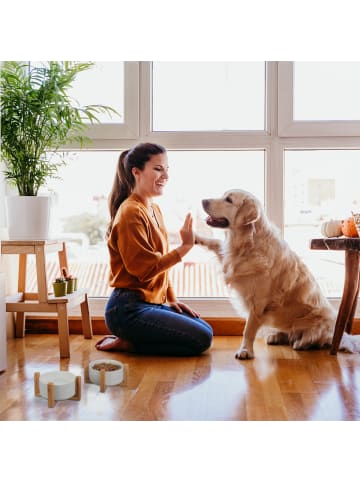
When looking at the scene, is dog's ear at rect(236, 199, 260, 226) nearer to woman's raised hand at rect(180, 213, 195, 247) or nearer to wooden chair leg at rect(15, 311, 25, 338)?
woman's raised hand at rect(180, 213, 195, 247)

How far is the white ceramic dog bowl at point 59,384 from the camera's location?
5.74ft

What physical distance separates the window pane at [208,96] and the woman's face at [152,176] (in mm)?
531

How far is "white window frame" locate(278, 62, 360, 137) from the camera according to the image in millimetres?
2889

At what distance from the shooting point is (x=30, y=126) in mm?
2525

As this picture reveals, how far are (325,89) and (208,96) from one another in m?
0.67

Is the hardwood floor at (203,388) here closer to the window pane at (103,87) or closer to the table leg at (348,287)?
the table leg at (348,287)

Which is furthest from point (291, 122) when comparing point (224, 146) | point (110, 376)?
point (110, 376)

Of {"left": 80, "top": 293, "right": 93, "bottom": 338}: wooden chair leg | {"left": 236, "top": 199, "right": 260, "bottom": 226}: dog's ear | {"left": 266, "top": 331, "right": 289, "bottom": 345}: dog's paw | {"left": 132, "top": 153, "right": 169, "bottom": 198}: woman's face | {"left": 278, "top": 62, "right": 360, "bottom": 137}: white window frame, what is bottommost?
{"left": 266, "top": 331, "right": 289, "bottom": 345}: dog's paw

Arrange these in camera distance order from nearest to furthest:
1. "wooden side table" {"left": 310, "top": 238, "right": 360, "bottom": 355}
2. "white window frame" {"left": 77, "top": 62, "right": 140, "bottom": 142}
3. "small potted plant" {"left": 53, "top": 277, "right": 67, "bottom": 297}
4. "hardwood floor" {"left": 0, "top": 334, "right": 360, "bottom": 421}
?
"hardwood floor" {"left": 0, "top": 334, "right": 360, "bottom": 421}, "wooden side table" {"left": 310, "top": 238, "right": 360, "bottom": 355}, "small potted plant" {"left": 53, "top": 277, "right": 67, "bottom": 297}, "white window frame" {"left": 77, "top": 62, "right": 140, "bottom": 142}

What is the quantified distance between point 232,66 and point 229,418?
2.10 m

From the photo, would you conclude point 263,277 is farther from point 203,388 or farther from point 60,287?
point 60,287

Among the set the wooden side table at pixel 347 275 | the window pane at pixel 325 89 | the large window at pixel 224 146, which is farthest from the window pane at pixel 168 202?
the wooden side table at pixel 347 275

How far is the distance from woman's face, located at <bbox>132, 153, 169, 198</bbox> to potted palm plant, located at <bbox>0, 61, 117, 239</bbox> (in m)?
0.46

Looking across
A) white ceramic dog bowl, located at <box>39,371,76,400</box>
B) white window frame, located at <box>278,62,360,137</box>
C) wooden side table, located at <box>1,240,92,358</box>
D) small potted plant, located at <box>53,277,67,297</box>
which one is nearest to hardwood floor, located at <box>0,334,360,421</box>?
white ceramic dog bowl, located at <box>39,371,76,400</box>
